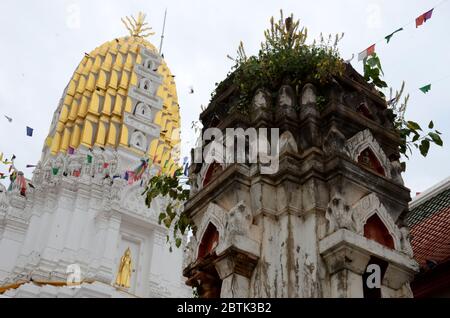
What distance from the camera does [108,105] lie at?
31672 mm

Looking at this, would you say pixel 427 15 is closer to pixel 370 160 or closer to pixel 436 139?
pixel 436 139

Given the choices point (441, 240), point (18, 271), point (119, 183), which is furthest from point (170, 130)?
point (441, 240)

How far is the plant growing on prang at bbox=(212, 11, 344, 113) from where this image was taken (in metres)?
7.06

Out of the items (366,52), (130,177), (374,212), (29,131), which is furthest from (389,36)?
(29,131)

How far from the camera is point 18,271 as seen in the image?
998 inches

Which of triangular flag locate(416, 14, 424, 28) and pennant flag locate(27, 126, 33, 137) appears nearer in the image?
triangular flag locate(416, 14, 424, 28)

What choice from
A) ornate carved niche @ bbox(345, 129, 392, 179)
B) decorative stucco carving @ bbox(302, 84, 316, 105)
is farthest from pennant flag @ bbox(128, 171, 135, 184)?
ornate carved niche @ bbox(345, 129, 392, 179)

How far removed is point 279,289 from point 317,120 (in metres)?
2.16

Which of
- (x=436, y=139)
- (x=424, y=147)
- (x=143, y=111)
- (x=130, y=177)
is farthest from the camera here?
(x=143, y=111)

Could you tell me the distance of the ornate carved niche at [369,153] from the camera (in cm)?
663

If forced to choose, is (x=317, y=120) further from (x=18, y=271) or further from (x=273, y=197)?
(x=18, y=271)

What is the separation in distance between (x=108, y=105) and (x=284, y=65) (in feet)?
83.6

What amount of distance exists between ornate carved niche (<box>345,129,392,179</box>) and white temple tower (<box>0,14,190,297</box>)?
1512 centimetres

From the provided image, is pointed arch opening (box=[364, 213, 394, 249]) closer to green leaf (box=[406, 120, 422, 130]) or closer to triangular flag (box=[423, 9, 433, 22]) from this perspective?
green leaf (box=[406, 120, 422, 130])
